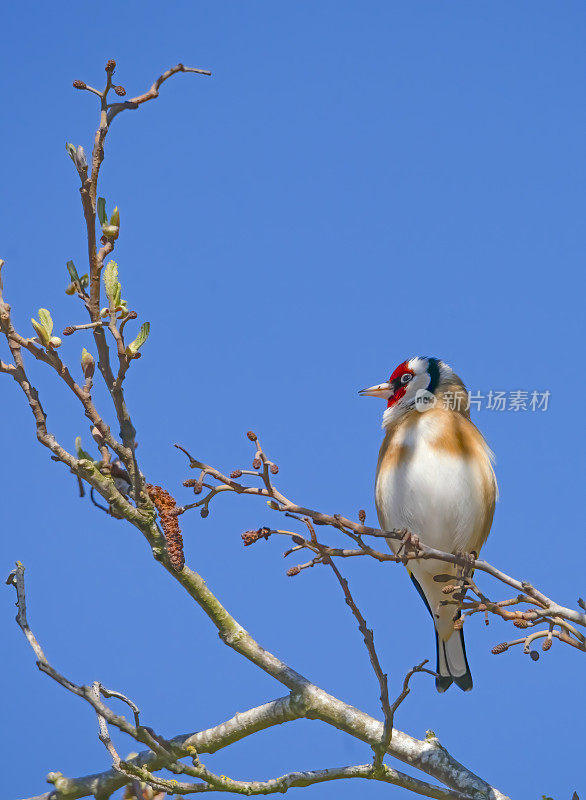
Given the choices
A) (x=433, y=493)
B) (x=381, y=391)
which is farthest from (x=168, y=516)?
(x=381, y=391)

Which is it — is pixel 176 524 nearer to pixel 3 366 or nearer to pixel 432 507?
pixel 3 366

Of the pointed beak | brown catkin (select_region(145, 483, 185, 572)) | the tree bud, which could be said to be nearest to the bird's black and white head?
the pointed beak

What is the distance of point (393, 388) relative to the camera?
506 cm

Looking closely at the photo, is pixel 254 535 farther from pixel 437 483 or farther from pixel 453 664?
pixel 453 664

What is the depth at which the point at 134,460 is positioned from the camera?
2.81 m

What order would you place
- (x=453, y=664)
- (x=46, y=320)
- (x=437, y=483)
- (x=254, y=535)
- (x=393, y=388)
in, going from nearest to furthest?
(x=254, y=535) < (x=46, y=320) < (x=437, y=483) < (x=453, y=664) < (x=393, y=388)

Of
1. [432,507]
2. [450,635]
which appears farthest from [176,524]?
[450,635]

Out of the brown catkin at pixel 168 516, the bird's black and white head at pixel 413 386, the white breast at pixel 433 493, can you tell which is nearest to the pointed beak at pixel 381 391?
the bird's black and white head at pixel 413 386

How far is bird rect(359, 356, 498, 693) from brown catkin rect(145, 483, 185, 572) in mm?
1756

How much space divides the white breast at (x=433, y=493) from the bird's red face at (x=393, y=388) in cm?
40

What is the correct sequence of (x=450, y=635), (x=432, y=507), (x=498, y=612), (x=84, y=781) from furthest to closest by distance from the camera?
(x=450, y=635), (x=432, y=507), (x=84, y=781), (x=498, y=612)

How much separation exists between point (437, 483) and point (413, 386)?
2.38ft

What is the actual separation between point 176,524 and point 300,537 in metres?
0.58

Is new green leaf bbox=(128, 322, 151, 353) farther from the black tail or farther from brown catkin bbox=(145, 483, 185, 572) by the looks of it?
the black tail
